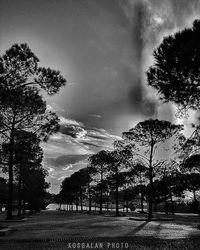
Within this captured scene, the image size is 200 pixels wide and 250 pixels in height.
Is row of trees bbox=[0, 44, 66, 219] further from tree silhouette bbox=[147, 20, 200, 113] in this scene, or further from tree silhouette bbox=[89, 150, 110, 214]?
tree silhouette bbox=[89, 150, 110, 214]

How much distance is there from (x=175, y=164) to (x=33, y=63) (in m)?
27.9

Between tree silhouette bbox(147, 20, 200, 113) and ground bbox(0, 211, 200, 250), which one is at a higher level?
tree silhouette bbox(147, 20, 200, 113)

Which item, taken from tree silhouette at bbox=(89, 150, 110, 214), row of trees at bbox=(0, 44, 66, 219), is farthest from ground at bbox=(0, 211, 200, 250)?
tree silhouette at bbox=(89, 150, 110, 214)

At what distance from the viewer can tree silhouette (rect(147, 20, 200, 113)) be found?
54.3 feet

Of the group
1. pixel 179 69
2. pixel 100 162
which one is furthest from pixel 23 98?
pixel 100 162

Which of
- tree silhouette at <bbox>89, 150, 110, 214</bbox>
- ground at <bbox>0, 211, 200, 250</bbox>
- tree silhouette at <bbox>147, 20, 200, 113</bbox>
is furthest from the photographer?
tree silhouette at <bbox>89, 150, 110, 214</bbox>

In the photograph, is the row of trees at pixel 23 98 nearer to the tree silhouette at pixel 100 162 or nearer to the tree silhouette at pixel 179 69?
the tree silhouette at pixel 179 69

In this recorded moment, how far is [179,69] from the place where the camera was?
17.5 metres

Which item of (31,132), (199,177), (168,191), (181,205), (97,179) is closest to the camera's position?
(31,132)

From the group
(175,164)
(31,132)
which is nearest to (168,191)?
(175,164)

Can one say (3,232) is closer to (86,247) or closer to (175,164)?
(86,247)

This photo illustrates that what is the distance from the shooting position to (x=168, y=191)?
7350 cm

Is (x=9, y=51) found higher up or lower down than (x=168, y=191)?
higher up

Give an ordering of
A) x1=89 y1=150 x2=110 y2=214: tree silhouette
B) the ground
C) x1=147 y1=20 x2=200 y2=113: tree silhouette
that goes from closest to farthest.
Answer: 1. the ground
2. x1=147 y1=20 x2=200 y2=113: tree silhouette
3. x1=89 y1=150 x2=110 y2=214: tree silhouette
